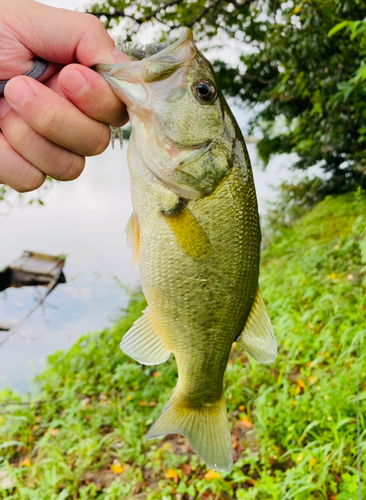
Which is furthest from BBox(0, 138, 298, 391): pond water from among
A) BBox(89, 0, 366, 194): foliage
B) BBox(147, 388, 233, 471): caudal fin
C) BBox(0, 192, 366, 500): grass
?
BBox(147, 388, 233, 471): caudal fin

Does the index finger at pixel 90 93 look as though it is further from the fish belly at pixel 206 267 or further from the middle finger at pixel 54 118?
the fish belly at pixel 206 267

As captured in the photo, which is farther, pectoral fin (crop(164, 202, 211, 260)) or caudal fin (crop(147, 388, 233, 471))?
caudal fin (crop(147, 388, 233, 471))

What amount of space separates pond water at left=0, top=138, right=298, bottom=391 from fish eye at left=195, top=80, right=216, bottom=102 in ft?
15.9

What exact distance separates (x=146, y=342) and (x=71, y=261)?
312 inches

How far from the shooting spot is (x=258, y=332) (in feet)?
5.24

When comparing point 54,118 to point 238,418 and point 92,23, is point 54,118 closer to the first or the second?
point 92,23

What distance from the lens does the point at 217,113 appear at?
4.66 feet

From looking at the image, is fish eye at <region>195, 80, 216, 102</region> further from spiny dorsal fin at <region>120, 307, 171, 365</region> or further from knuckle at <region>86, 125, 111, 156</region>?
spiny dorsal fin at <region>120, 307, 171, 365</region>

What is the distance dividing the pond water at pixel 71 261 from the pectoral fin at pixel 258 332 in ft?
14.5

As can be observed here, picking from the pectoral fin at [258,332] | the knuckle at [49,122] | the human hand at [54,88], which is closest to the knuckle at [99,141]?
the human hand at [54,88]

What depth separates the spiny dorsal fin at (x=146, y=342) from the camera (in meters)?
1.61

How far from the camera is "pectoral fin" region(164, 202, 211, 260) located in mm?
1393

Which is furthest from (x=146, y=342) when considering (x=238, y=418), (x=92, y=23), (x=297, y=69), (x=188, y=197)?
(x=297, y=69)

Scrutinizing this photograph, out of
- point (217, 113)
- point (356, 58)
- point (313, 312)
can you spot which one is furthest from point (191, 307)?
point (356, 58)
